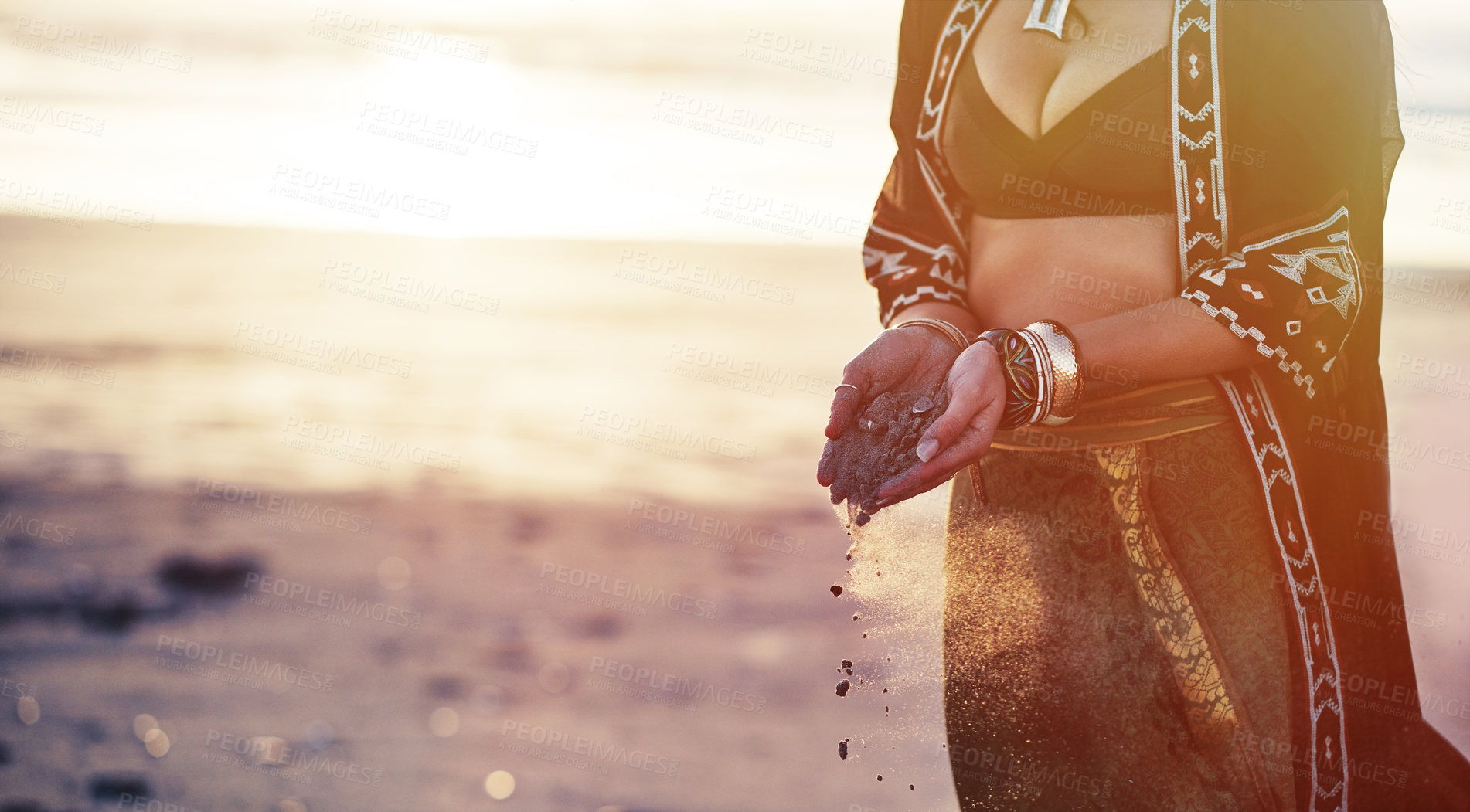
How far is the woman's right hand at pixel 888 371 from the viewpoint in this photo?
5.32ft

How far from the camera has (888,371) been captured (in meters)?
1.67

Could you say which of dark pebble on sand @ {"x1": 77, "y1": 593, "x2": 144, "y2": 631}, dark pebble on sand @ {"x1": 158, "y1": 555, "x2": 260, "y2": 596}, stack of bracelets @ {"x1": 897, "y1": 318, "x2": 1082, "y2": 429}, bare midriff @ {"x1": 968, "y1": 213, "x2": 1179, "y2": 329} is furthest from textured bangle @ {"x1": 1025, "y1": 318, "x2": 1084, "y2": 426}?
dark pebble on sand @ {"x1": 158, "y1": 555, "x2": 260, "y2": 596}

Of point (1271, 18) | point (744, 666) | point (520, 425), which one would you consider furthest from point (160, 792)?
point (520, 425)

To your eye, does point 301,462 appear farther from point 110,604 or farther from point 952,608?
point 952,608

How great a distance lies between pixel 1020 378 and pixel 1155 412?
225 millimetres

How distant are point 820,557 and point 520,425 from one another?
3793 mm

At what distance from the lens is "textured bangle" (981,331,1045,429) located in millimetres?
1472

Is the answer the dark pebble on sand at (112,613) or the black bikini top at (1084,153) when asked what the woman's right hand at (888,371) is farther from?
the dark pebble on sand at (112,613)

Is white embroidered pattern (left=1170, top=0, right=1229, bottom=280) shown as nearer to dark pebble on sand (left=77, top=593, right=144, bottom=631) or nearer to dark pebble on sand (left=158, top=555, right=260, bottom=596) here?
dark pebble on sand (left=77, top=593, right=144, bottom=631)

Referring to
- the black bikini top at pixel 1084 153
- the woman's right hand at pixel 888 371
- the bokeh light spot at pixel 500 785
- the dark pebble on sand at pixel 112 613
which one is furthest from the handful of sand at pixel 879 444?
the dark pebble on sand at pixel 112 613

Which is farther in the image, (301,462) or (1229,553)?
(301,462)

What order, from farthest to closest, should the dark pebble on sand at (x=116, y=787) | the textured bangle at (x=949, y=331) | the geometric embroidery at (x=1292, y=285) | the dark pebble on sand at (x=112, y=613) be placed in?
the dark pebble on sand at (x=112, y=613) < the dark pebble on sand at (x=116, y=787) < the textured bangle at (x=949, y=331) < the geometric embroidery at (x=1292, y=285)

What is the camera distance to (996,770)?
170 cm

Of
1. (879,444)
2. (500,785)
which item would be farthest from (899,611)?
(500,785)
